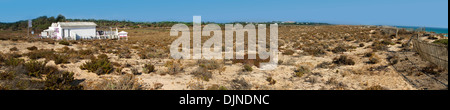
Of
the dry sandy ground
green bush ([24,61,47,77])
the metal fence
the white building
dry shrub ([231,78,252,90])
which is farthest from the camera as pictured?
the white building

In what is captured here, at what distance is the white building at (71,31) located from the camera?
96.6ft

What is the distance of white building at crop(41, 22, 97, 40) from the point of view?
2944 cm

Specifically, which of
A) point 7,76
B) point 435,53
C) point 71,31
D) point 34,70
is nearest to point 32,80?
point 7,76

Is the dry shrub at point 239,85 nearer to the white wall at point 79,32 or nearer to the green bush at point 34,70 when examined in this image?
the green bush at point 34,70

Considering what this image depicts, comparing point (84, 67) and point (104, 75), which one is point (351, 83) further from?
point (84, 67)

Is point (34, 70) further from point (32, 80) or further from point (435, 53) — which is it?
point (435, 53)

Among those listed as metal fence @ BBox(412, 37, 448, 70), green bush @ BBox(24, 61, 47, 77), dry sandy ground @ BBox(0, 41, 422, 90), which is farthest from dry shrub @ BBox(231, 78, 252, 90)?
metal fence @ BBox(412, 37, 448, 70)

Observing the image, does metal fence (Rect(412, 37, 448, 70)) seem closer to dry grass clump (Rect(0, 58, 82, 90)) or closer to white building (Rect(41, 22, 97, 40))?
→ dry grass clump (Rect(0, 58, 82, 90))

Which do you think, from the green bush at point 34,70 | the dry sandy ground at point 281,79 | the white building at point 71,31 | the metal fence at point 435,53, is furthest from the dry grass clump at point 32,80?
the white building at point 71,31

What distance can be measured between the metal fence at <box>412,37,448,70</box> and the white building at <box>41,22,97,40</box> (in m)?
34.1

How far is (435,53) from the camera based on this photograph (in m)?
9.72

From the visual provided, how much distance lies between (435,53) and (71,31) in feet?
117

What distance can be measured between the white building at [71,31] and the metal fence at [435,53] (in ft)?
112
